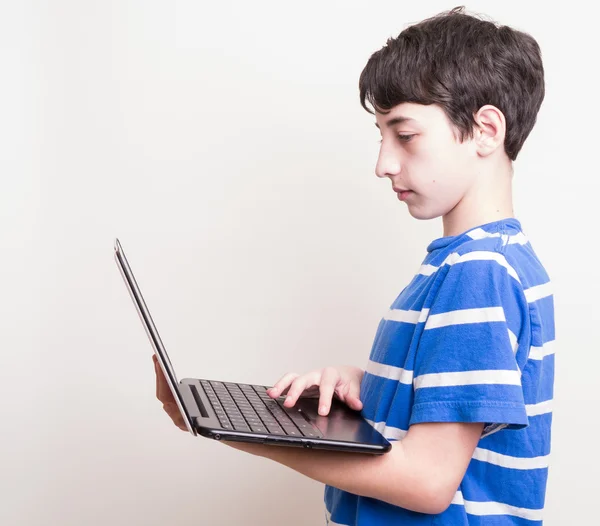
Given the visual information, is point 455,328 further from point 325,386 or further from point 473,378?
point 325,386

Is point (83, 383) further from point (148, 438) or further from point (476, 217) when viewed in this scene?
point (476, 217)

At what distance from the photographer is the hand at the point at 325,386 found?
2.87 feet

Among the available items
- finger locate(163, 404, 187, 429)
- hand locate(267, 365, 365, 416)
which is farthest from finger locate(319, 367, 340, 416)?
finger locate(163, 404, 187, 429)

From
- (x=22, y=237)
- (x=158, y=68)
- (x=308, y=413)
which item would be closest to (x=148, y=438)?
(x=22, y=237)

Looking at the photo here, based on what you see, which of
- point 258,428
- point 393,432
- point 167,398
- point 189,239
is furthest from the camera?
point 189,239

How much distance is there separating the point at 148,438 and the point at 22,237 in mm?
556

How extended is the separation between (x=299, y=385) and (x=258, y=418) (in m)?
0.12

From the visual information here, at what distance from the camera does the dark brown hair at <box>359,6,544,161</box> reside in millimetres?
906

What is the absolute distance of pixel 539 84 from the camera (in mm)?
987

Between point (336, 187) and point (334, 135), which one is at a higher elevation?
point (334, 135)

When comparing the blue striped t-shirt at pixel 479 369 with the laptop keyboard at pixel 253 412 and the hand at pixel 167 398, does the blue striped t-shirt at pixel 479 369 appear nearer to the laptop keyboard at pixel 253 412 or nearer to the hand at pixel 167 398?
the laptop keyboard at pixel 253 412

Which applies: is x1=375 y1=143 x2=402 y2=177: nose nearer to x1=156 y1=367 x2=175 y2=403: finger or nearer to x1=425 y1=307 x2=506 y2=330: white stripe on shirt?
x1=425 y1=307 x2=506 y2=330: white stripe on shirt

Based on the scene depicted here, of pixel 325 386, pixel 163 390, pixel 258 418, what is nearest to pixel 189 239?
pixel 163 390

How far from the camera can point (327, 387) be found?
91 centimetres
